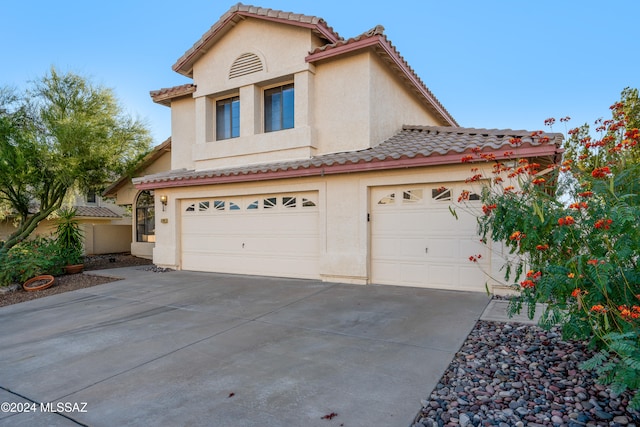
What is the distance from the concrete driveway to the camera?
9.99 ft

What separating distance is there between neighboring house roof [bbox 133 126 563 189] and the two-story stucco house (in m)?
0.04

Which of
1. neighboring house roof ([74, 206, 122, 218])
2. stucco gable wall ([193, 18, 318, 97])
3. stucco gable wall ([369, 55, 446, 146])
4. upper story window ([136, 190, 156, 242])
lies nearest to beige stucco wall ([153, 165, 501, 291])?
stucco gable wall ([369, 55, 446, 146])

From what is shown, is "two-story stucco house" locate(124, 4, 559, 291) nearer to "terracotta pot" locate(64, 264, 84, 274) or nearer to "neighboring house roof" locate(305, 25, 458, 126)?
"neighboring house roof" locate(305, 25, 458, 126)

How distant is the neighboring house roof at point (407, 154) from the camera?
6.49 metres

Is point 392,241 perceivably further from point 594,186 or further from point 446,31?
point 446,31

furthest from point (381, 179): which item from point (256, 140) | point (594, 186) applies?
point (594, 186)

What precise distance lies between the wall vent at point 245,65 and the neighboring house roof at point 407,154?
9.46ft

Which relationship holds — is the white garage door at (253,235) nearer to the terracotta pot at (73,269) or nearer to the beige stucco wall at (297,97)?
the beige stucco wall at (297,97)

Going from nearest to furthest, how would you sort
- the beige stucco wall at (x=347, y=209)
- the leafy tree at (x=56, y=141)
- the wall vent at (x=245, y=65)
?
1. the beige stucco wall at (x=347, y=209)
2. the wall vent at (x=245, y=65)
3. the leafy tree at (x=56, y=141)

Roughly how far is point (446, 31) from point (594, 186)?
53.4 feet

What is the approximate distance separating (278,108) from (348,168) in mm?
3587

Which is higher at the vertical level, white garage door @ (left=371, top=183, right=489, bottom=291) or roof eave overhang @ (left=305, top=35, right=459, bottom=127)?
roof eave overhang @ (left=305, top=35, right=459, bottom=127)

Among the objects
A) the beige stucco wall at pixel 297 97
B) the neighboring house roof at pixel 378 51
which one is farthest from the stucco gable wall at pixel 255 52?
the neighboring house roof at pixel 378 51

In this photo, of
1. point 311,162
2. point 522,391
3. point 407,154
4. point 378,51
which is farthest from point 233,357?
point 378,51
